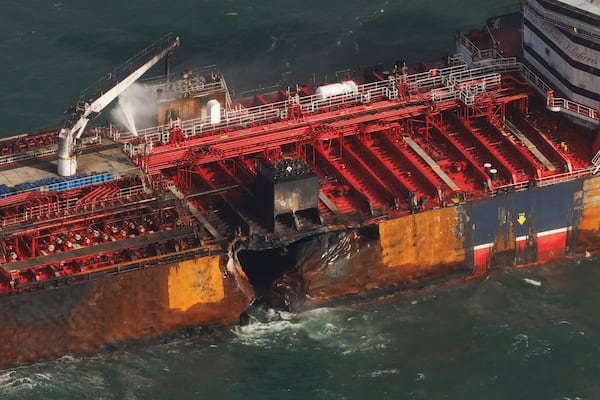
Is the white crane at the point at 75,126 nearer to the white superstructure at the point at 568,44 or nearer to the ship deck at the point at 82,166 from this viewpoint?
the ship deck at the point at 82,166

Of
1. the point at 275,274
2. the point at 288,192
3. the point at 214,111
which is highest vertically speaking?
the point at 214,111

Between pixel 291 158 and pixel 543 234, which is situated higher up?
pixel 291 158

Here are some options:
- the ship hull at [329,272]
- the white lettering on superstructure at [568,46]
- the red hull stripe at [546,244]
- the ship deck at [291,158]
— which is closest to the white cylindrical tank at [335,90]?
the ship deck at [291,158]

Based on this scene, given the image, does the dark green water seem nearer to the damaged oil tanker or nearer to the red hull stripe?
the damaged oil tanker

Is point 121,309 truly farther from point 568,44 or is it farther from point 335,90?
point 568,44

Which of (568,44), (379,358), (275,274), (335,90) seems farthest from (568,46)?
(379,358)

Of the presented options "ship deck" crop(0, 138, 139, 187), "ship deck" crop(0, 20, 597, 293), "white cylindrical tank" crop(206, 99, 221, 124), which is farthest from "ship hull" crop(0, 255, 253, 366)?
"white cylindrical tank" crop(206, 99, 221, 124)
